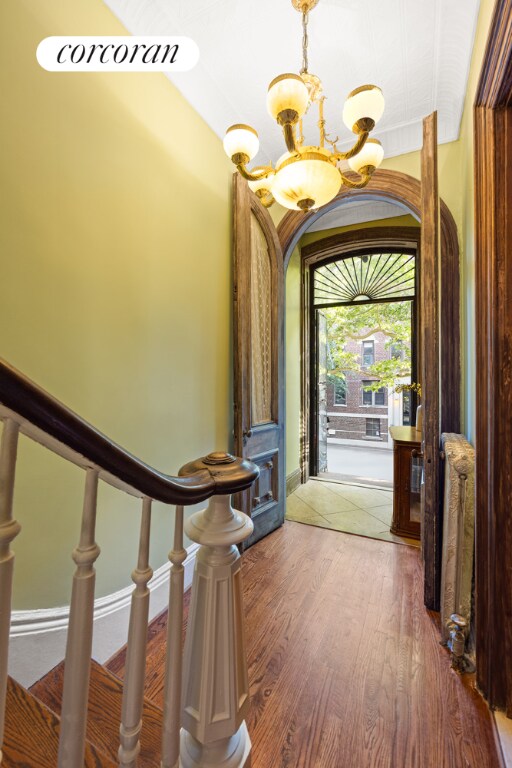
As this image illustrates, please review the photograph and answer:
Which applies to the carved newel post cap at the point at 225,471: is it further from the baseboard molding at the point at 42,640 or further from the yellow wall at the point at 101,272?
the baseboard molding at the point at 42,640

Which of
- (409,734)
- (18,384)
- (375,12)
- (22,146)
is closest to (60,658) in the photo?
(409,734)

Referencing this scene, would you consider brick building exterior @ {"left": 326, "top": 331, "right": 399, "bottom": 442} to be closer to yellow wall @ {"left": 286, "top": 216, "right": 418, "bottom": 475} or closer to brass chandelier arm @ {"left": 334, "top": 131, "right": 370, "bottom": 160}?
yellow wall @ {"left": 286, "top": 216, "right": 418, "bottom": 475}

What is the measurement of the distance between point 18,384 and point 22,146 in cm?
135

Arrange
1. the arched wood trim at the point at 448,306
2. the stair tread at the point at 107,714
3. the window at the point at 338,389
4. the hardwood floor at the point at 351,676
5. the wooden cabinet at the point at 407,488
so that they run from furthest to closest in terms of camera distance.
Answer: the window at the point at 338,389 → the wooden cabinet at the point at 407,488 → the arched wood trim at the point at 448,306 → the hardwood floor at the point at 351,676 → the stair tread at the point at 107,714

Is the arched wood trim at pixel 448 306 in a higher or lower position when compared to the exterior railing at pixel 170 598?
higher

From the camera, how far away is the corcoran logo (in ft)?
4.43

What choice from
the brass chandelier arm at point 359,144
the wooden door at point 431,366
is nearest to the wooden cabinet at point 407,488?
the wooden door at point 431,366

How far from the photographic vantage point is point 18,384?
1.32 feet

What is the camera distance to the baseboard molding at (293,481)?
3707 millimetres

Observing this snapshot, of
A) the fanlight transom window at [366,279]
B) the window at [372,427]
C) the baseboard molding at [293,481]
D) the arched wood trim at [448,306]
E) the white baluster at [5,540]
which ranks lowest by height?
the baseboard molding at [293,481]

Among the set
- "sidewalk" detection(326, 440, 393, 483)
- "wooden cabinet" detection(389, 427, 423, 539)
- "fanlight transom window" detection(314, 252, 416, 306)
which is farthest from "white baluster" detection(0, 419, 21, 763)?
"sidewalk" detection(326, 440, 393, 483)

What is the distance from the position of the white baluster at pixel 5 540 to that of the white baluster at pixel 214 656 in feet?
0.98

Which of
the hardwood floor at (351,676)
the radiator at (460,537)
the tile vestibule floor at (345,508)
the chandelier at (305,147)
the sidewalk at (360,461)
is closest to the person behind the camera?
the hardwood floor at (351,676)

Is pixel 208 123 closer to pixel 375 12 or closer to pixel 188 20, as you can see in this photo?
pixel 188 20
